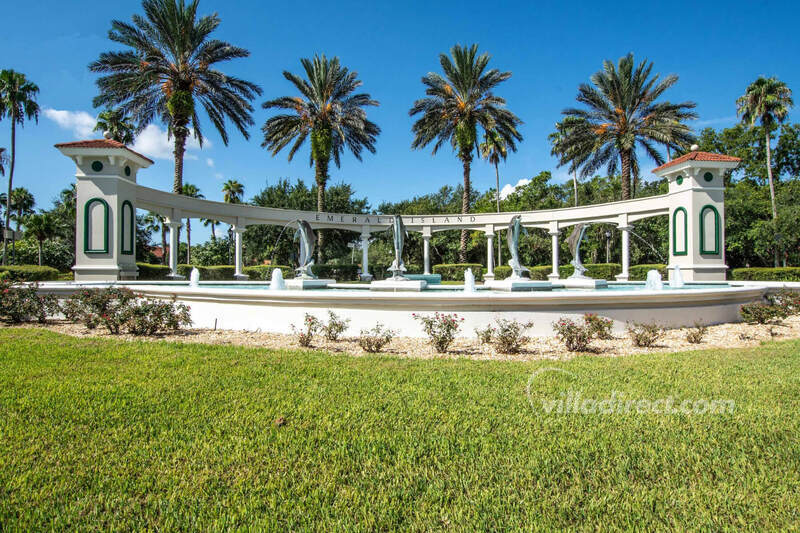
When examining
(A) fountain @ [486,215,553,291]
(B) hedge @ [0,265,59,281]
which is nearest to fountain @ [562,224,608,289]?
(A) fountain @ [486,215,553,291]

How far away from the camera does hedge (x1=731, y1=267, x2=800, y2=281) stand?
1800 cm

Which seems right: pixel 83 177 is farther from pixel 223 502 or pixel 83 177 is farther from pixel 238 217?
pixel 223 502

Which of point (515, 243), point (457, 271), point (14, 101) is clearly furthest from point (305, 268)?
point (14, 101)

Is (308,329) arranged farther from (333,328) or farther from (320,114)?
(320,114)

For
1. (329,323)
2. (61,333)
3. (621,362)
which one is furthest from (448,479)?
(61,333)

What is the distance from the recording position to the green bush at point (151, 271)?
1733cm

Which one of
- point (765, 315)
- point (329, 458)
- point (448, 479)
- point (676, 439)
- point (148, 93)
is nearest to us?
point (448, 479)

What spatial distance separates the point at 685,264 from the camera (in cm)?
1686

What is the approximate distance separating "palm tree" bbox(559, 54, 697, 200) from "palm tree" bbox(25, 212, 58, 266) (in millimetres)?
45160

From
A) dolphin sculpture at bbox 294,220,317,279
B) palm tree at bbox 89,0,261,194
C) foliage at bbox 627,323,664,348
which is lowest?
foliage at bbox 627,323,664,348

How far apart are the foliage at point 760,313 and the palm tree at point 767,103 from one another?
81.4ft

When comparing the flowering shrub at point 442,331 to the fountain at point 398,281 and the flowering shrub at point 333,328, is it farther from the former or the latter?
the fountain at point 398,281

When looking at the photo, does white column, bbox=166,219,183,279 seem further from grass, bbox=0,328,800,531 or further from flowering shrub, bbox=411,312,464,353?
flowering shrub, bbox=411,312,464,353

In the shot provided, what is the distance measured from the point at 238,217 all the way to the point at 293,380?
64.5 feet
